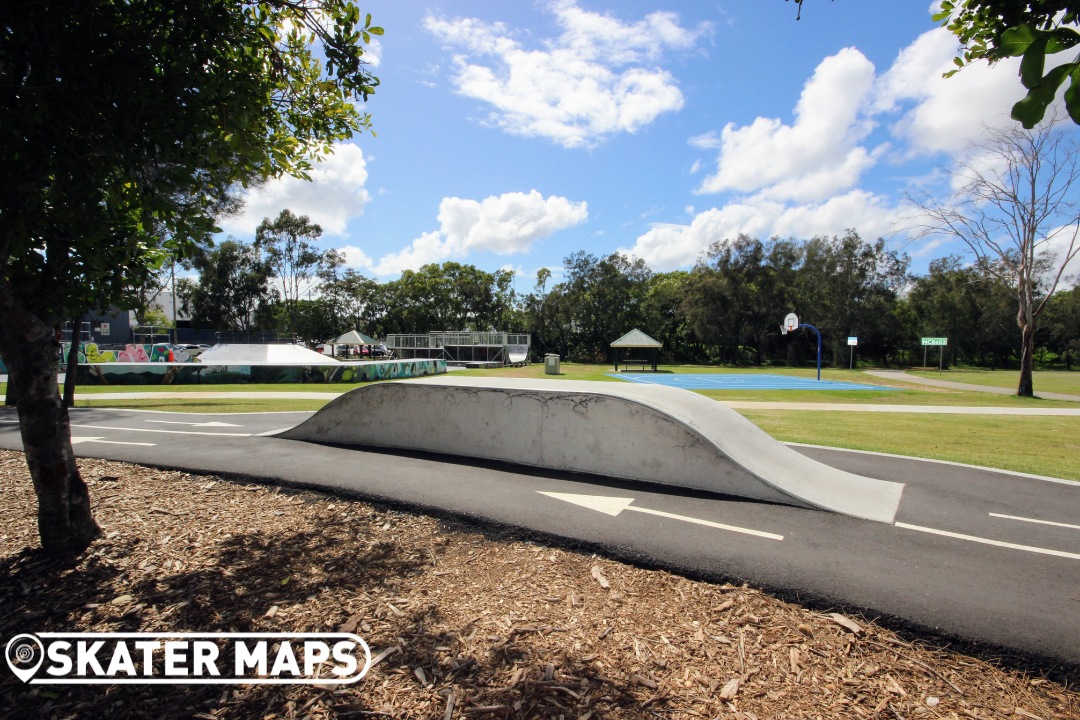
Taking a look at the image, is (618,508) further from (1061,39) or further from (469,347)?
(469,347)

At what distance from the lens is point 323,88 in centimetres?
540

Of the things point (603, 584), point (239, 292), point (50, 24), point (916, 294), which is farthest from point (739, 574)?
Answer: point (916, 294)

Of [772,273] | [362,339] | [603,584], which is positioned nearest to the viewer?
[603,584]

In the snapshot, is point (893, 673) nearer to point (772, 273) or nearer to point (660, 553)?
point (660, 553)

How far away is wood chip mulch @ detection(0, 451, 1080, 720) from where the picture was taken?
8.56 feet

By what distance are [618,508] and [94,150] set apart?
17.4 ft

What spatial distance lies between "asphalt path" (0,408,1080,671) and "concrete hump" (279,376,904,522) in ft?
0.97

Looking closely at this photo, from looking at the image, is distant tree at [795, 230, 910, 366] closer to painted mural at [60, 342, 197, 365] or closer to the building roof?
the building roof

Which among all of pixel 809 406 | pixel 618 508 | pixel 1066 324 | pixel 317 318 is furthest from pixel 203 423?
pixel 1066 324

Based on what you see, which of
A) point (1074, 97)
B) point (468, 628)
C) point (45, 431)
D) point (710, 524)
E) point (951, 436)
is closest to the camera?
point (1074, 97)

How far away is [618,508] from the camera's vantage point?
213 inches

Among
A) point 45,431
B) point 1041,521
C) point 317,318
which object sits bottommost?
point 1041,521

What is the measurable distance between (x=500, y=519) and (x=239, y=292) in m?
65.4

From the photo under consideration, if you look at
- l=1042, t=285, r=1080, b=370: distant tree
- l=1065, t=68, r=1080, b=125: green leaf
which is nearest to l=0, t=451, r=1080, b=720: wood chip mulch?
l=1065, t=68, r=1080, b=125: green leaf
